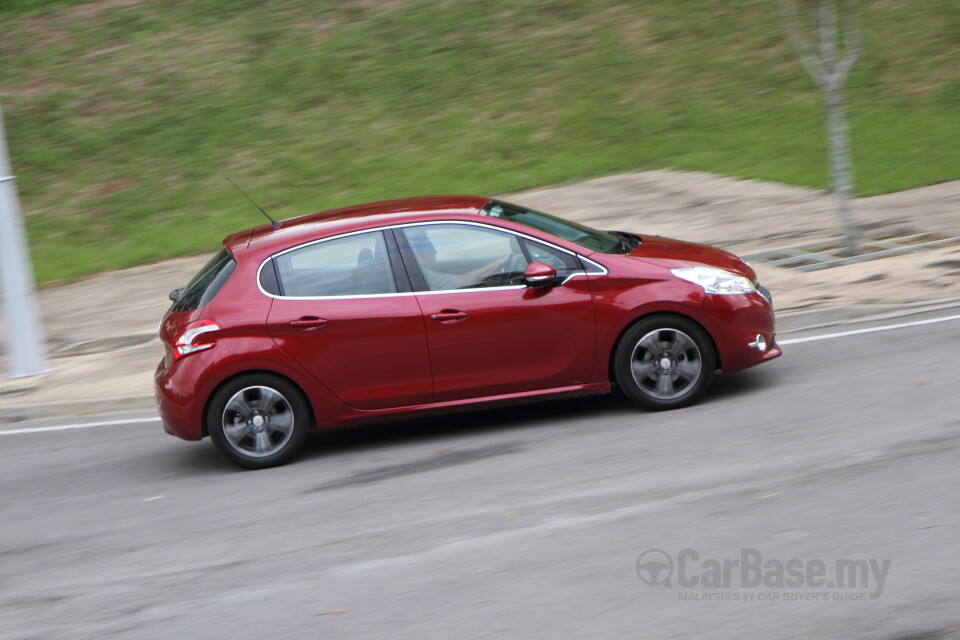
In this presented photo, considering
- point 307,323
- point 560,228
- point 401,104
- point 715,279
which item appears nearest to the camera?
point 307,323

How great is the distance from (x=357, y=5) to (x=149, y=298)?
14.4m

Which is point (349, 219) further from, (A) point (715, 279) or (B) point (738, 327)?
(B) point (738, 327)

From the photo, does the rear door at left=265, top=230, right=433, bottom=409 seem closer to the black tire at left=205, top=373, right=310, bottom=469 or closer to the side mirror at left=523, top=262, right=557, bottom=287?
the black tire at left=205, top=373, right=310, bottom=469

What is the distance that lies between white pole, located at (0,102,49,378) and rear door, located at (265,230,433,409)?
496cm

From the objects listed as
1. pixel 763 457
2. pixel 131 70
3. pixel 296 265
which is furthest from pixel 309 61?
pixel 763 457

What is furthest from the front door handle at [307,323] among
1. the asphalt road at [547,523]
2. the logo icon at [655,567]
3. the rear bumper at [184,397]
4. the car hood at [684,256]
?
the logo icon at [655,567]

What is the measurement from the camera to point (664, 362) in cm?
774

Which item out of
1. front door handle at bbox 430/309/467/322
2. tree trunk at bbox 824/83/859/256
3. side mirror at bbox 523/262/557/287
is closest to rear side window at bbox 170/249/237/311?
front door handle at bbox 430/309/467/322

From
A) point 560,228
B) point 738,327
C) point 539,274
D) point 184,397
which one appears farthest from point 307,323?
point 738,327

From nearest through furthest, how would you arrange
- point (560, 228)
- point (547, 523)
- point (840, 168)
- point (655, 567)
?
point (655, 567) → point (547, 523) → point (560, 228) → point (840, 168)

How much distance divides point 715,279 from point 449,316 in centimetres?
186

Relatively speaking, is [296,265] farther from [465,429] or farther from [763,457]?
[763,457]

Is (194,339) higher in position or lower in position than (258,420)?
higher

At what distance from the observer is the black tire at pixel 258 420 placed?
7.70 m
